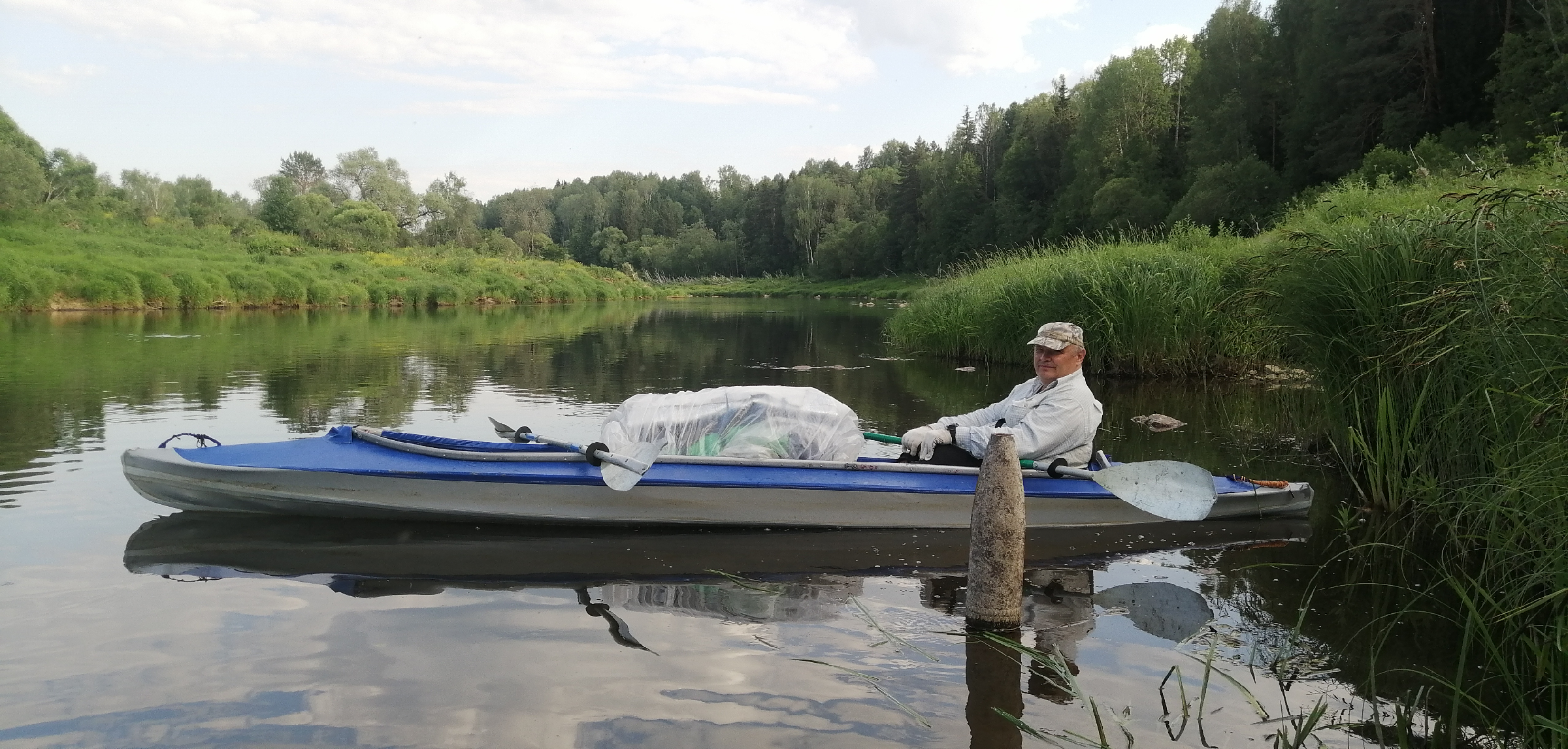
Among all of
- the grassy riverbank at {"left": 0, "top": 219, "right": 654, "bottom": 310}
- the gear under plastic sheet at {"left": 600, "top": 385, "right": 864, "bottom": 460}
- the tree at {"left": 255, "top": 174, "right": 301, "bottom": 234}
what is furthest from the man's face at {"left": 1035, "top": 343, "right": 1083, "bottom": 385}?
the tree at {"left": 255, "top": 174, "right": 301, "bottom": 234}

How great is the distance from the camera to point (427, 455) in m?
6.66

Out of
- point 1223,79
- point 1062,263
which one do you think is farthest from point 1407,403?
point 1223,79

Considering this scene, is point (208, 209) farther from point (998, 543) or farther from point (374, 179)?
point (998, 543)

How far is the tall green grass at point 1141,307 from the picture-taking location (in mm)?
14648

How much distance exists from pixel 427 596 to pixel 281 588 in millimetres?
866

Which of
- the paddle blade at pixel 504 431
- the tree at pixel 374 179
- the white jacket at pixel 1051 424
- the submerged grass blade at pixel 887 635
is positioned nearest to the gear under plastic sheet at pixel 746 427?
the white jacket at pixel 1051 424

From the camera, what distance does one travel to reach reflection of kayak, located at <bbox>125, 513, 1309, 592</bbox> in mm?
5984

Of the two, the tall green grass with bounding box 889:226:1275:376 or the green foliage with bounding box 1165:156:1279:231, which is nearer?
the tall green grass with bounding box 889:226:1275:376

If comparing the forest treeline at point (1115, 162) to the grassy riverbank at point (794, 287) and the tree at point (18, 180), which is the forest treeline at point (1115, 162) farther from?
the grassy riverbank at point (794, 287)

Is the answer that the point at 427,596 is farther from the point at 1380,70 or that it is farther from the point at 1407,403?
the point at 1380,70

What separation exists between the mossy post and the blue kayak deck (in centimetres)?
180

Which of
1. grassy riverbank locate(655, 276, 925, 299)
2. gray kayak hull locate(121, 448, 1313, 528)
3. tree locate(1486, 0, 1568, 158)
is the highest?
tree locate(1486, 0, 1568, 158)

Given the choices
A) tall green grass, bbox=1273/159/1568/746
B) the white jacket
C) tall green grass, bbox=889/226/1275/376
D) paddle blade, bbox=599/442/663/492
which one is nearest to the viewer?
tall green grass, bbox=1273/159/1568/746

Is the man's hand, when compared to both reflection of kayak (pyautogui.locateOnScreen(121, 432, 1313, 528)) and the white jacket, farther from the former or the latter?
reflection of kayak (pyautogui.locateOnScreen(121, 432, 1313, 528))
